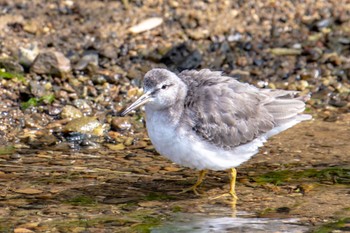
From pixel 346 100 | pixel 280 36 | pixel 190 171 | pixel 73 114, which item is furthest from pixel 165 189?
pixel 280 36

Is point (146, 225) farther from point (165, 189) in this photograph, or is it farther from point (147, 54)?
point (147, 54)

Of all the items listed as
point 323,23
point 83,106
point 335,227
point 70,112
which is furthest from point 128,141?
point 323,23

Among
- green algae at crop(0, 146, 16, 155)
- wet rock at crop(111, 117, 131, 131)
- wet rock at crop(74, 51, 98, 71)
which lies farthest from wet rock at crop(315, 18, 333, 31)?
green algae at crop(0, 146, 16, 155)

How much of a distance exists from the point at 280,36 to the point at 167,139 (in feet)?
16.3

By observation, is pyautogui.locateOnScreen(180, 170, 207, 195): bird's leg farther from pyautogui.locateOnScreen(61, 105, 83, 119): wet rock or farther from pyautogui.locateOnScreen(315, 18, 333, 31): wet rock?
pyautogui.locateOnScreen(315, 18, 333, 31): wet rock

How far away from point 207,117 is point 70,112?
9.05ft

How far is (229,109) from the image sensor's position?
319 inches

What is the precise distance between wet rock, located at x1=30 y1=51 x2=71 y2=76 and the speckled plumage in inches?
110

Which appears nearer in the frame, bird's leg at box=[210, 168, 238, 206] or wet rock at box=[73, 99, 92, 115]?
bird's leg at box=[210, 168, 238, 206]

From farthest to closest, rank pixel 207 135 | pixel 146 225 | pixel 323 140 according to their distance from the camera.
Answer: pixel 323 140
pixel 207 135
pixel 146 225

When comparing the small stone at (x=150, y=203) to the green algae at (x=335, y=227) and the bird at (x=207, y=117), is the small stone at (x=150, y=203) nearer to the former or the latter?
the bird at (x=207, y=117)

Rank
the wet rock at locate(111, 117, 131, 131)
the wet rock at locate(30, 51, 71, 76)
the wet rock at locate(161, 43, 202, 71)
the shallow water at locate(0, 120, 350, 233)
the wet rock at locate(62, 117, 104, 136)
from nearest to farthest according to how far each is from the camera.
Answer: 1. the shallow water at locate(0, 120, 350, 233)
2. the wet rock at locate(62, 117, 104, 136)
3. the wet rock at locate(111, 117, 131, 131)
4. the wet rock at locate(30, 51, 71, 76)
5. the wet rock at locate(161, 43, 202, 71)

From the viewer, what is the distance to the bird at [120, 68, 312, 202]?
7.75m

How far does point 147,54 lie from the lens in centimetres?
1156
